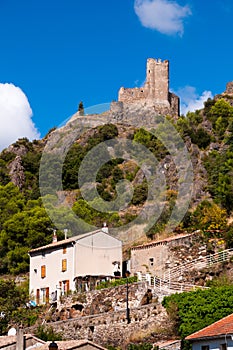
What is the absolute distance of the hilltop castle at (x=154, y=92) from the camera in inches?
3944

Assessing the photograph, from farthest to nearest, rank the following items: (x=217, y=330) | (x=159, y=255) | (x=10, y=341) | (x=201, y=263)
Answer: (x=159, y=255), (x=201, y=263), (x=217, y=330), (x=10, y=341)

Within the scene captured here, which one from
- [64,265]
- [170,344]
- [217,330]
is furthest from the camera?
[64,265]

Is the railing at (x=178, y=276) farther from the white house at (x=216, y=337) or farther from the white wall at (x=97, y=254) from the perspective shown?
the white house at (x=216, y=337)

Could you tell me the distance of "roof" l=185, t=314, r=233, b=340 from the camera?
27625 mm

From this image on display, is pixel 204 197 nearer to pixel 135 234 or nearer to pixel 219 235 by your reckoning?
pixel 135 234

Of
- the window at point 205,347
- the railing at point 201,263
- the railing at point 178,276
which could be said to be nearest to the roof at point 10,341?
the window at point 205,347

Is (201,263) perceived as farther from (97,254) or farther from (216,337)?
(216,337)

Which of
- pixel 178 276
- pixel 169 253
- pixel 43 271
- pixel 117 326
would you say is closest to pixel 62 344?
pixel 117 326

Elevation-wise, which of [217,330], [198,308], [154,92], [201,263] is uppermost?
[154,92]

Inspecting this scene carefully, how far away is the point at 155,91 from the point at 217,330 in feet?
243

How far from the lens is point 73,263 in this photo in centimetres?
4406

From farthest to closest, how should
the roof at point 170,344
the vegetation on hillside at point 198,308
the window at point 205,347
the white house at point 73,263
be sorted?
the white house at point 73,263 → the vegetation on hillside at point 198,308 → the roof at point 170,344 → the window at point 205,347

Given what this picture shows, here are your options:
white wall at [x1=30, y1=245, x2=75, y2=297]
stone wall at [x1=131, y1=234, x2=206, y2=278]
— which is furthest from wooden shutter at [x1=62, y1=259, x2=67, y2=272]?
stone wall at [x1=131, y1=234, x2=206, y2=278]

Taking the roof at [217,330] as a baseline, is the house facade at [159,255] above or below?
above
